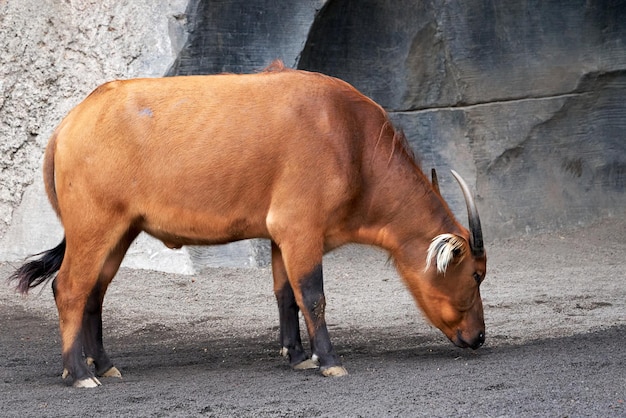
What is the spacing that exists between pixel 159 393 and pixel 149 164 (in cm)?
133

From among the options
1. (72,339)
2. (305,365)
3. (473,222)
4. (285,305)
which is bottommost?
(305,365)

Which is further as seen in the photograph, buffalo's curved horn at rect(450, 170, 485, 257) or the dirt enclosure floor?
buffalo's curved horn at rect(450, 170, 485, 257)

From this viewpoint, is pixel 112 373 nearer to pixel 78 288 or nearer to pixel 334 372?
pixel 78 288

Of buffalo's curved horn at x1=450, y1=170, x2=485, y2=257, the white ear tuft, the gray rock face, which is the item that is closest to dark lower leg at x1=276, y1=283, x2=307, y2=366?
the white ear tuft

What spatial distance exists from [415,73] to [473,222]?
4.78 meters

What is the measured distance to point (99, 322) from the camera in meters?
5.99

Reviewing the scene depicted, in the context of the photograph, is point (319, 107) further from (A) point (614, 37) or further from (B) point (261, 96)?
(A) point (614, 37)

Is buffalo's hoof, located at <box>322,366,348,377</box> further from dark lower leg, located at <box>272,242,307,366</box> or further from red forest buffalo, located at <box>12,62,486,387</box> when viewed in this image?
dark lower leg, located at <box>272,242,307,366</box>

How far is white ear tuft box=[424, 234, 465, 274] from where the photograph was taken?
581cm

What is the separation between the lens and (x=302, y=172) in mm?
5695

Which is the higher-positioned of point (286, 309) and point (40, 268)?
point (40, 268)

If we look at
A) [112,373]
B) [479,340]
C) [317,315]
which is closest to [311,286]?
[317,315]

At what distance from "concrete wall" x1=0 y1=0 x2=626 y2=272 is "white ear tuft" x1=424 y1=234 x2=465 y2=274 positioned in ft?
12.6

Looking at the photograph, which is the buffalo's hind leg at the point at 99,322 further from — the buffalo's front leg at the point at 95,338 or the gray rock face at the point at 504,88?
the gray rock face at the point at 504,88
